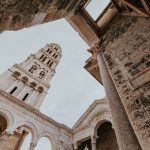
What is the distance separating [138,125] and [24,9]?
271cm

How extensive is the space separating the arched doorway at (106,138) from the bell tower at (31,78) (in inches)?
499

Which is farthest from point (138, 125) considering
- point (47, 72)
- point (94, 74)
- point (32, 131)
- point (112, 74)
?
point (47, 72)

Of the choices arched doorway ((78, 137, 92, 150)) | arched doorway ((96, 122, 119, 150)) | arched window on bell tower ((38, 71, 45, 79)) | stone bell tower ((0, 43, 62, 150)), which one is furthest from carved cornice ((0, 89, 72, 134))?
arched window on bell tower ((38, 71, 45, 79))

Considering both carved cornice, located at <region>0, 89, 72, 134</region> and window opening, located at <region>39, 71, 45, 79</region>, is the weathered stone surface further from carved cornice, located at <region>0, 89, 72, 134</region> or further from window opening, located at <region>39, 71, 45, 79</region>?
window opening, located at <region>39, 71, 45, 79</region>

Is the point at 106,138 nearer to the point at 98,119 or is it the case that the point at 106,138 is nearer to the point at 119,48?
the point at 98,119

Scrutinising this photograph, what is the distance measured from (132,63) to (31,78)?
1023 inches

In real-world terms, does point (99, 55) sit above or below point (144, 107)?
above

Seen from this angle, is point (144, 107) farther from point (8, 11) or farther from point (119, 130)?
point (8, 11)

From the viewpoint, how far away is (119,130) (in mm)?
3164

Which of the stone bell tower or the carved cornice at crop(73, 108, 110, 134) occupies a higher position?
the stone bell tower

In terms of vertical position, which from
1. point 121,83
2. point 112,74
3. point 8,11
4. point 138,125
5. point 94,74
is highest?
point 94,74

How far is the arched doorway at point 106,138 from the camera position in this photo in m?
14.4

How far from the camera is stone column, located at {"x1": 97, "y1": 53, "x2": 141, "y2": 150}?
2848mm

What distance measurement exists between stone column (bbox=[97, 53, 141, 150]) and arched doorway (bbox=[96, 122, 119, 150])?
1147 centimetres
